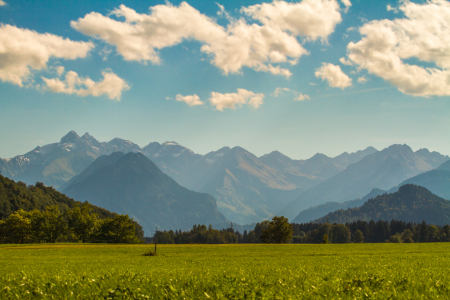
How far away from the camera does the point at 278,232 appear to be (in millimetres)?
148125

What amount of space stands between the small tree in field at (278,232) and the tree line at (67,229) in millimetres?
63029

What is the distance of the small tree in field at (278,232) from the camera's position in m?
148

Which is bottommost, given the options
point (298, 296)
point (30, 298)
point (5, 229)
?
point (5, 229)

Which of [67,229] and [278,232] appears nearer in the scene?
[67,229]

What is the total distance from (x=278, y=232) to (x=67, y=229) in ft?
319

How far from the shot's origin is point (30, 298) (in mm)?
11797

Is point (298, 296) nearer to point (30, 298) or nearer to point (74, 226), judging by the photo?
point (30, 298)

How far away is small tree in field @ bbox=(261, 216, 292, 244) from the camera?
485ft

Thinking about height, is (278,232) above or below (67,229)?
above

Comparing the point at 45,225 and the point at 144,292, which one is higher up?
the point at 144,292

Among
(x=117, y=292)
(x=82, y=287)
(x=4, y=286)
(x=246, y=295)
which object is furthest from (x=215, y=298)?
(x=4, y=286)

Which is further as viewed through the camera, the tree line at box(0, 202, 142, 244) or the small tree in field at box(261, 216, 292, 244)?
the small tree in field at box(261, 216, 292, 244)

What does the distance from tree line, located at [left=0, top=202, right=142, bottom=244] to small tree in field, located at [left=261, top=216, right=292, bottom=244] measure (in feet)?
207

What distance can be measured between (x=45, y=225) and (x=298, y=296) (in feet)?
491
